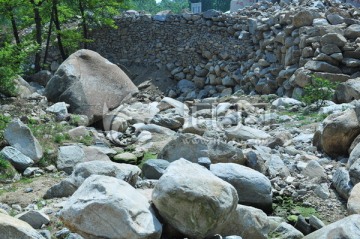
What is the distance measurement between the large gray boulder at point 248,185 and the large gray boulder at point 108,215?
132 centimetres

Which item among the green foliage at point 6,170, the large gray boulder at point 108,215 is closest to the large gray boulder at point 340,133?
the large gray boulder at point 108,215

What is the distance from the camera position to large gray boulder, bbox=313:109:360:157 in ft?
20.2

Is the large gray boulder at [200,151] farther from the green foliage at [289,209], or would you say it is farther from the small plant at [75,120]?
the small plant at [75,120]

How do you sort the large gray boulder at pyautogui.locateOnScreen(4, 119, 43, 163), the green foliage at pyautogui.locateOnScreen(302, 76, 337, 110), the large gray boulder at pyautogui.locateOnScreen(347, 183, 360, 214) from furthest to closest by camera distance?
1. the green foliage at pyautogui.locateOnScreen(302, 76, 337, 110)
2. the large gray boulder at pyautogui.locateOnScreen(4, 119, 43, 163)
3. the large gray boulder at pyautogui.locateOnScreen(347, 183, 360, 214)

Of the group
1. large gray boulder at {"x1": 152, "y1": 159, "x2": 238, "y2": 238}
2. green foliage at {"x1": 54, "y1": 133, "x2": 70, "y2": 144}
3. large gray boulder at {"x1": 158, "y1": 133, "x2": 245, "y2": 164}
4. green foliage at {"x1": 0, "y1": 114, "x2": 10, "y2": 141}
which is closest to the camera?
large gray boulder at {"x1": 152, "y1": 159, "x2": 238, "y2": 238}

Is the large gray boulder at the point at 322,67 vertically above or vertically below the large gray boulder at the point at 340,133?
below

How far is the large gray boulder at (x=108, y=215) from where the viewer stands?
3.55 meters

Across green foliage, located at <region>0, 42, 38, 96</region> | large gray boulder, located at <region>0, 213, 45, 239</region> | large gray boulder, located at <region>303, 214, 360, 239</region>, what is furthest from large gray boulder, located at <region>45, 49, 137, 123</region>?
large gray boulder, located at <region>303, 214, 360, 239</region>

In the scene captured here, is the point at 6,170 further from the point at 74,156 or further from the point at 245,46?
the point at 245,46

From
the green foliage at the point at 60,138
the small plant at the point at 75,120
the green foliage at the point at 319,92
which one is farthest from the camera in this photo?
the green foliage at the point at 319,92

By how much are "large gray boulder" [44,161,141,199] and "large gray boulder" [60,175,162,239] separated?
3.48 ft

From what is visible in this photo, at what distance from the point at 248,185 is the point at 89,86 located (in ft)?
16.6

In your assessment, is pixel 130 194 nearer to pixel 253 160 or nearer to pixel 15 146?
pixel 253 160

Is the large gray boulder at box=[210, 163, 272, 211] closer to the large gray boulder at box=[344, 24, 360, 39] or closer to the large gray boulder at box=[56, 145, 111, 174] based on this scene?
the large gray boulder at box=[56, 145, 111, 174]
